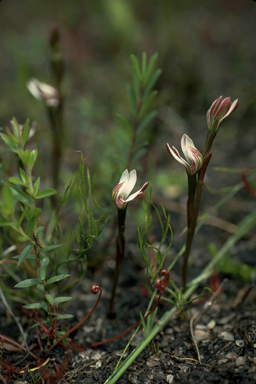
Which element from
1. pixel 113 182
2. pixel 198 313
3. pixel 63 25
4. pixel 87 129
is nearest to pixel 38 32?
pixel 63 25

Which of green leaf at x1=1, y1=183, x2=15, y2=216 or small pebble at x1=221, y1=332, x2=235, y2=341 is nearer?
green leaf at x1=1, y1=183, x2=15, y2=216

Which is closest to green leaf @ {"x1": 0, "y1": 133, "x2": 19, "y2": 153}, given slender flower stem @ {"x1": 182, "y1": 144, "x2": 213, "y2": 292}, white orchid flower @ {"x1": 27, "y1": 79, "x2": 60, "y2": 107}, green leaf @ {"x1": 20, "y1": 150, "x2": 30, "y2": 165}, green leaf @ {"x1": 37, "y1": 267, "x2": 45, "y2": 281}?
green leaf @ {"x1": 20, "y1": 150, "x2": 30, "y2": 165}

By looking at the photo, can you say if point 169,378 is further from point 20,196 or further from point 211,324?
point 20,196

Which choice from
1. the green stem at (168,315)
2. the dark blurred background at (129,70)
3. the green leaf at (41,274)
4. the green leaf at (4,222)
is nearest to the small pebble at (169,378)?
the green stem at (168,315)

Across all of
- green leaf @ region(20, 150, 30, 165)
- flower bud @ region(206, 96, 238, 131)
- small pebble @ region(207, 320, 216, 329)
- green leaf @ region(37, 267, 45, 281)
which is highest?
flower bud @ region(206, 96, 238, 131)

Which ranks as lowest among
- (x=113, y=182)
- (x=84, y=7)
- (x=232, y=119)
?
(x=232, y=119)

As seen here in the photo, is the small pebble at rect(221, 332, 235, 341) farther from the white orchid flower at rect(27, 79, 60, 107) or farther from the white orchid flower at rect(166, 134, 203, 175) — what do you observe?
the white orchid flower at rect(27, 79, 60, 107)

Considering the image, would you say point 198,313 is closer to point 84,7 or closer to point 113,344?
point 113,344

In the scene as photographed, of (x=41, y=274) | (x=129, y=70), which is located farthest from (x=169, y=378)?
(x=129, y=70)

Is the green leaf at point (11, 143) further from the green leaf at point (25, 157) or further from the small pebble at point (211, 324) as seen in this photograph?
the small pebble at point (211, 324)
